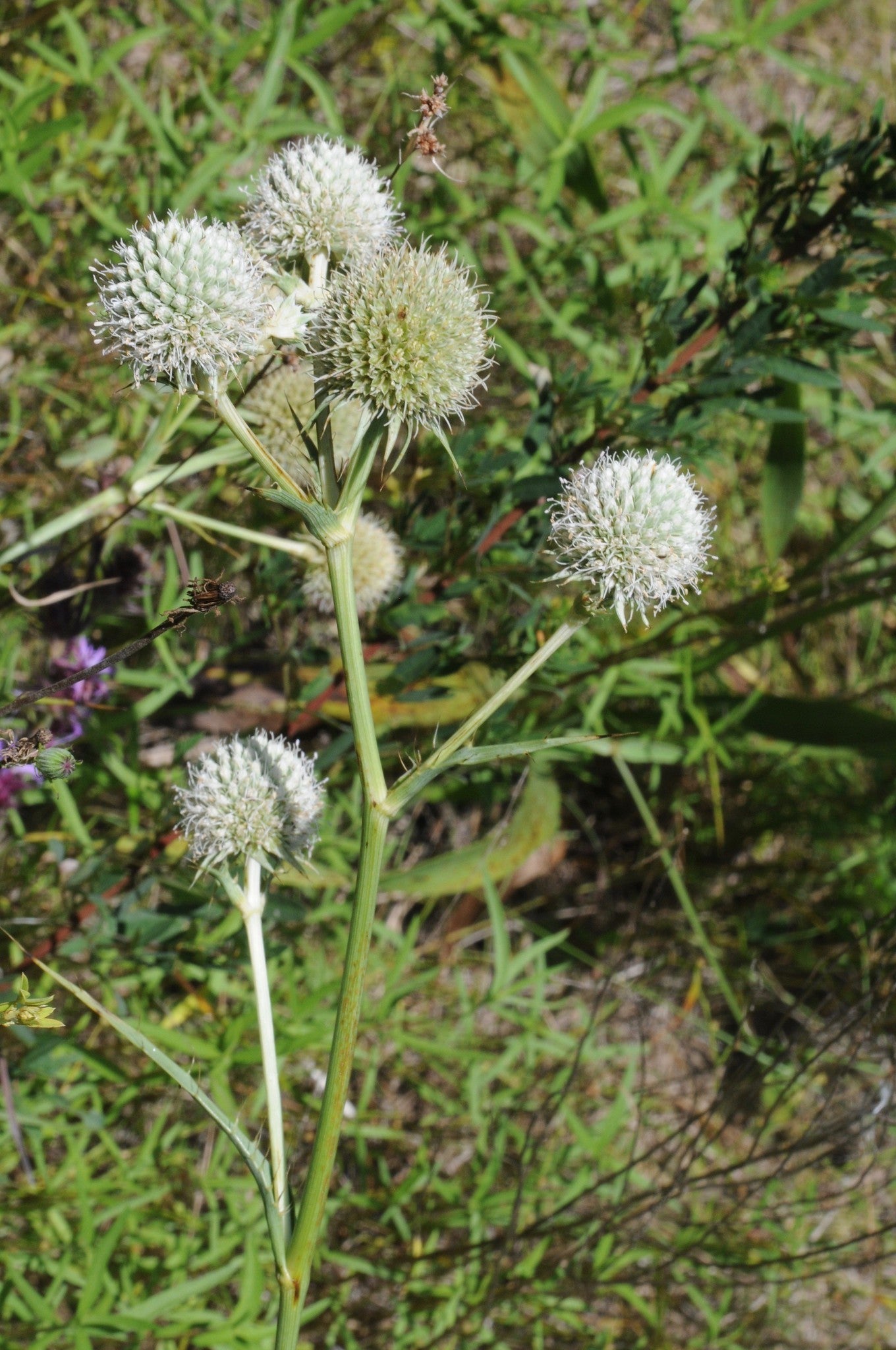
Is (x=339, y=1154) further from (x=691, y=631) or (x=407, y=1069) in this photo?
(x=691, y=631)

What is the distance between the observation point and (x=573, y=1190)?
2.10 meters

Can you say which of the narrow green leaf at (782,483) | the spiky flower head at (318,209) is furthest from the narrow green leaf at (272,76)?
the narrow green leaf at (782,483)

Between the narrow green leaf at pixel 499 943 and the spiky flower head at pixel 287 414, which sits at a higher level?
the spiky flower head at pixel 287 414

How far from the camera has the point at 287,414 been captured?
5.26 feet

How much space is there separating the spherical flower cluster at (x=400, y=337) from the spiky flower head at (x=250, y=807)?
18.3 inches

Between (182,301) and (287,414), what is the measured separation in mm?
598

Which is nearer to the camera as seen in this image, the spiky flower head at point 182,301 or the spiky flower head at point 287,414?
the spiky flower head at point 182,301

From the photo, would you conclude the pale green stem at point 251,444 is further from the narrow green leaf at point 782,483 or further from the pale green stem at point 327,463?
the narrow green leaf at point 782,483

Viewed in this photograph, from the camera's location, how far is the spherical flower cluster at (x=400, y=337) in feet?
3.46

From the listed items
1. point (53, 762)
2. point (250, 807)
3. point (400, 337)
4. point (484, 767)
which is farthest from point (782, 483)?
point (53, 762)

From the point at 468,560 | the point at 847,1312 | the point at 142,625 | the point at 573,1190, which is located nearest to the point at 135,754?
the point at 142,625

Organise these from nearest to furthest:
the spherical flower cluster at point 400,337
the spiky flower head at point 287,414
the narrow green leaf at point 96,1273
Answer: the spherical flower cluster at point 400,337, the narrow green leaf at point 96,1273, the spiky flower head at point 287,414

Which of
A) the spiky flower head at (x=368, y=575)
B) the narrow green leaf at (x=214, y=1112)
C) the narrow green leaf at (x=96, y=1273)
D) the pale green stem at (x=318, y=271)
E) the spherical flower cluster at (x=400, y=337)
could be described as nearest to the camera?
the narrow green leaf at (x=214, y=1112)

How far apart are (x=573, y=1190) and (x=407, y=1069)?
0.47 metres
